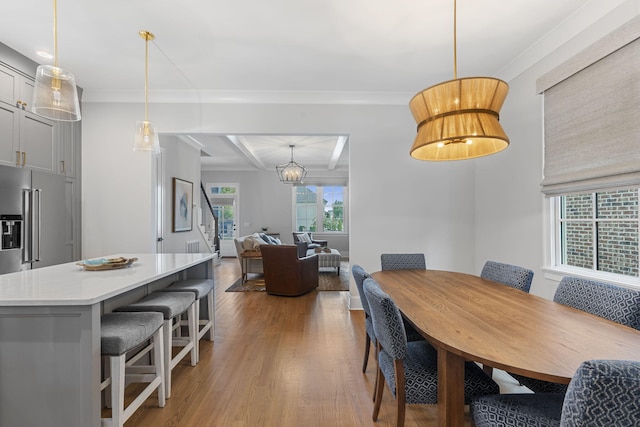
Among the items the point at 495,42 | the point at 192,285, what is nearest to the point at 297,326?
the point at 192,285

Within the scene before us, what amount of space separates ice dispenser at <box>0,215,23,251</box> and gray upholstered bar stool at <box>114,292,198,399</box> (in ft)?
4.70

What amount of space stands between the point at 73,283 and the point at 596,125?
11.9ft

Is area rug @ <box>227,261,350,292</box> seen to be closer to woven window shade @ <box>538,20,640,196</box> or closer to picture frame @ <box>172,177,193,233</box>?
picture frame @ <box>172,177,193,233</box>

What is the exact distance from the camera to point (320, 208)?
9586 millimetres

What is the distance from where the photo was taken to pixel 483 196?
3924mm

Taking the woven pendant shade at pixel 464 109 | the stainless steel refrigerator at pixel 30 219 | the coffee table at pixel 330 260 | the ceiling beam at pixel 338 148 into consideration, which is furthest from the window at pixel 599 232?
the stainless steel refrigerator at pixel 30 219

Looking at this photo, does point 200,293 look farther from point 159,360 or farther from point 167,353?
point 159,360

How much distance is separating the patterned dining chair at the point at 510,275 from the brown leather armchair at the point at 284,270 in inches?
109

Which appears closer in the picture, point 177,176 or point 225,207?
point 177,176

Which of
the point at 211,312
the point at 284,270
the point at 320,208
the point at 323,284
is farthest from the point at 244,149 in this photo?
the point at 211,312

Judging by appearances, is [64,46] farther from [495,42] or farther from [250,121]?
[495,42]

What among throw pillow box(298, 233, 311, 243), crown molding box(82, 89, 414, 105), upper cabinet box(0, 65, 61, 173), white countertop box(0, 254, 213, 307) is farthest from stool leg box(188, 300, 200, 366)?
throw pillow box(298, 233, 311, 243)

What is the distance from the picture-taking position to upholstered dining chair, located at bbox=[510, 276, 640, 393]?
1.49m

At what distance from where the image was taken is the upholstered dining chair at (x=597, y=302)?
1491mm
